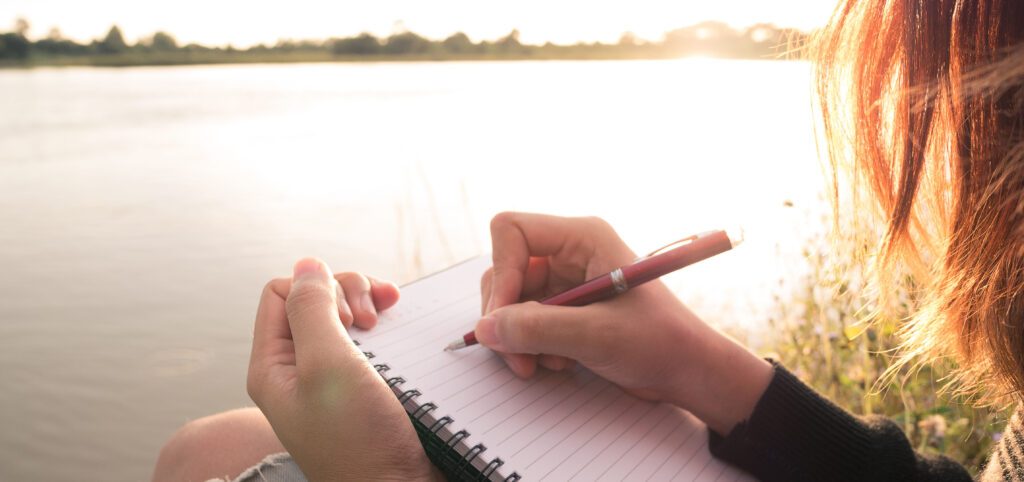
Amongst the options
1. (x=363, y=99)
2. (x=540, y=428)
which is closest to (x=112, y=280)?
(x=540, y=428)

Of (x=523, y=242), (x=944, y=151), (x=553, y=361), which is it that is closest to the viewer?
(x=944, y=151)

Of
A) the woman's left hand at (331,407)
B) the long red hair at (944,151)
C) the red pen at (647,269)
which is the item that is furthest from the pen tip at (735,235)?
the woman's left hand at (331,407)

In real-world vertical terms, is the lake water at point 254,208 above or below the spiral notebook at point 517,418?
below

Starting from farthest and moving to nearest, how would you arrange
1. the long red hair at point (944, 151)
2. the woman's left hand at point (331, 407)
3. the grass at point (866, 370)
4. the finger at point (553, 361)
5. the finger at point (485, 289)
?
1. the grass at point (866, 370)
2. the finger at point (485, 289)
3. the finger at point (553, 361)
4. the woman's left hand at point (331, 407)
5. the long red hair at point (944, 151)

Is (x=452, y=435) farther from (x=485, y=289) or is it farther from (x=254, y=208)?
(x=254, y=208)

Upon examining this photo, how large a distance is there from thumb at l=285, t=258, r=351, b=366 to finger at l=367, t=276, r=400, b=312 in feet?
0.25

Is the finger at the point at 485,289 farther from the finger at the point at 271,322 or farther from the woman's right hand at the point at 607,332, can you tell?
the finger at the point at 271,322

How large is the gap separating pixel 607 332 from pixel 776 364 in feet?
1.15

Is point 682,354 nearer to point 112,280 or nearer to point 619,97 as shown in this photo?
point 112,280

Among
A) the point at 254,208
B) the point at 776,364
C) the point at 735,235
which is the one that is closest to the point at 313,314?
the point at 735,235

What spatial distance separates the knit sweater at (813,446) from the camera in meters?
1.08

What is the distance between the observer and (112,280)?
335 cm

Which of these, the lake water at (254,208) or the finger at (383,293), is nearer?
the finger at (383,293)

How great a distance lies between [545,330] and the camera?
3.42ft
